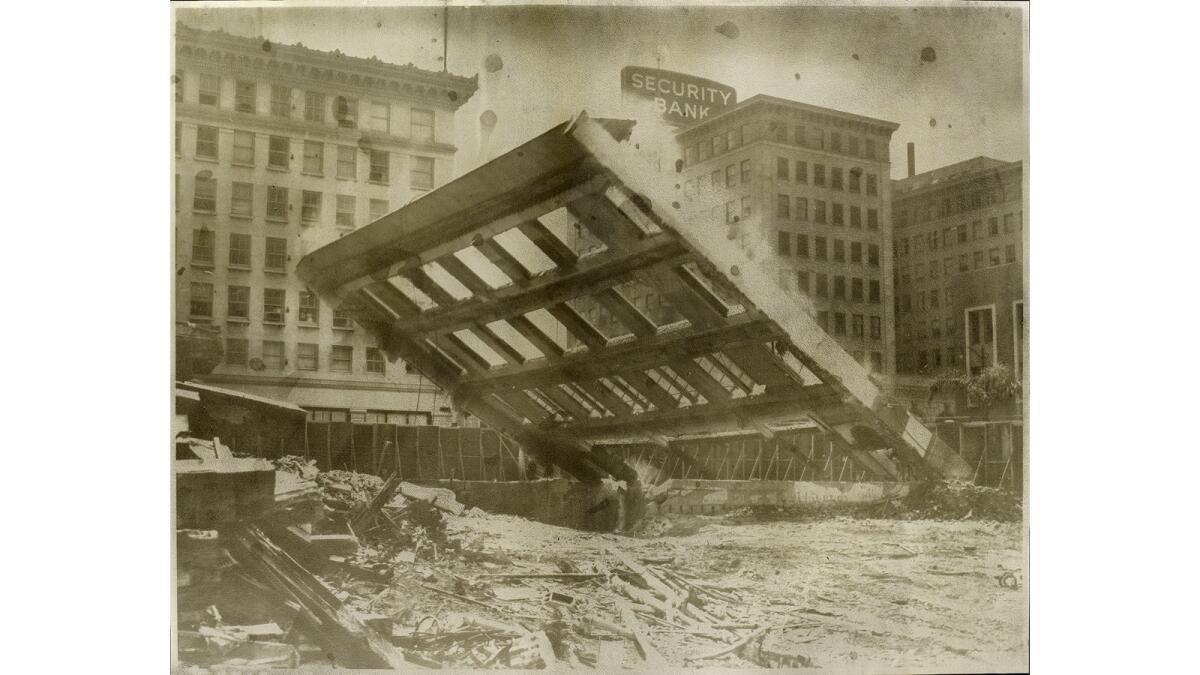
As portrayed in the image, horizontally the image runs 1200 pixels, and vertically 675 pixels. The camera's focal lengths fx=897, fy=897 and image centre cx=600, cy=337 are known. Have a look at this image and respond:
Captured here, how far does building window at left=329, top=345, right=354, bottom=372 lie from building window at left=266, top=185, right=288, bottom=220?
674 millimetres

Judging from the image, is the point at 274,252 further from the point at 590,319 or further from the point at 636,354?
the point at 636,354

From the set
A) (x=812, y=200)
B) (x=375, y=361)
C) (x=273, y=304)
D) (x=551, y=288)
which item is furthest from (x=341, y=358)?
(x=812, y=200)

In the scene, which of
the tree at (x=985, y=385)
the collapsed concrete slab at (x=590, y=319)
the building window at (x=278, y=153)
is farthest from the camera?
the tree at (x=985, y=385)

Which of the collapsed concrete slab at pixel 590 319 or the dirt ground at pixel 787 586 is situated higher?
the collapsed concrete slab at pixel 590 319

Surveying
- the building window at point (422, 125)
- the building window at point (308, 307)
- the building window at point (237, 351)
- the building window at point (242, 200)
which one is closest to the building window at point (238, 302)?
the building window at point (237, 351)

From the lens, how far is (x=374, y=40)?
4.31 meters

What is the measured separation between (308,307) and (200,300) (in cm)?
51

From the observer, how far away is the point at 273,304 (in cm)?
425

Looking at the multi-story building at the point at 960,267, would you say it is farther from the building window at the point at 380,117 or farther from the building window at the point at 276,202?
the building window at the point at 276,202

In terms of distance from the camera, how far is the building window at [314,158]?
4277 millimetres

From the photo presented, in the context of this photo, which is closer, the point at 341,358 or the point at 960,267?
the point at 341,358

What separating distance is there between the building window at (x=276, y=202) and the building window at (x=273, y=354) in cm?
60

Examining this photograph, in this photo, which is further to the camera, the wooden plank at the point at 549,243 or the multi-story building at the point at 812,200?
the multi-story building at the point at 812,200

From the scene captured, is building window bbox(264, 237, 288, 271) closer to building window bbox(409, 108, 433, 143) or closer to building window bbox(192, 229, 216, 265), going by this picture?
building window bbox(192, 229, 216, 265)
